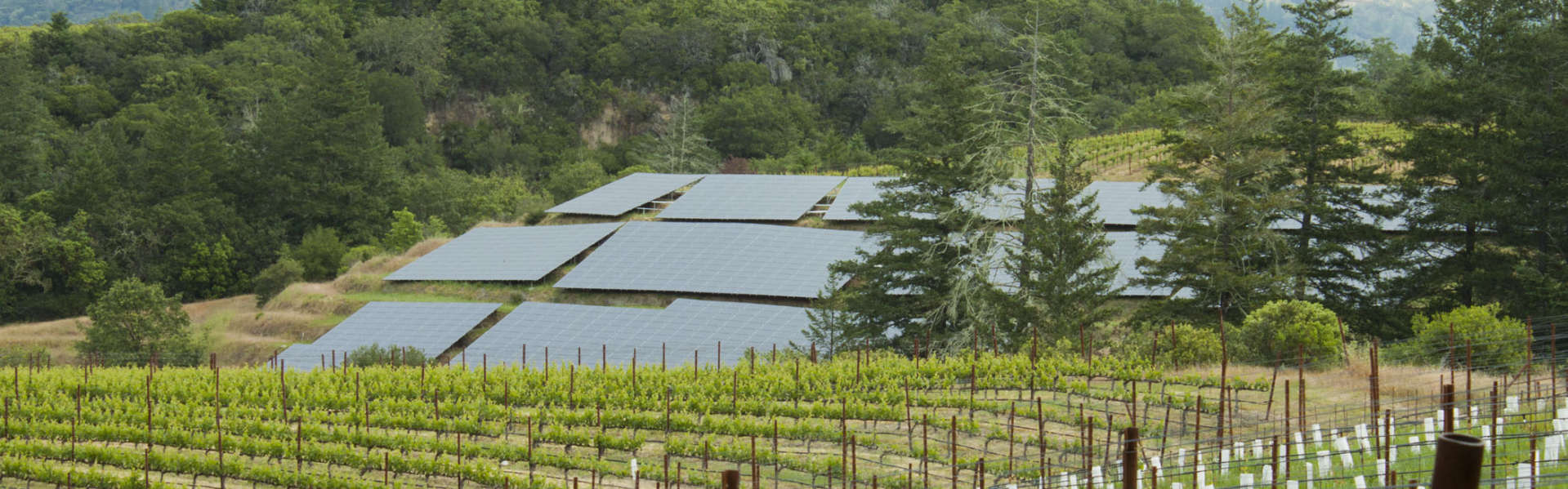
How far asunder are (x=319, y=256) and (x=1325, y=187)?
39.3m

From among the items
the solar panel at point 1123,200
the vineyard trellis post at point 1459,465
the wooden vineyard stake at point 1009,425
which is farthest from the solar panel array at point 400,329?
the vineyard trellis post at point 1459,465

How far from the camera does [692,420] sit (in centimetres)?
1988

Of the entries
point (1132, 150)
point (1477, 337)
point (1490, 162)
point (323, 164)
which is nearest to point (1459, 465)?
point (1477, 337)

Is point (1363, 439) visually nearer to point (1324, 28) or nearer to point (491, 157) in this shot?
point (1324, 28)

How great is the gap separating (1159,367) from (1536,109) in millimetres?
13584

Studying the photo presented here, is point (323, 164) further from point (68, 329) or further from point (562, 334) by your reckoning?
point (562, 334)

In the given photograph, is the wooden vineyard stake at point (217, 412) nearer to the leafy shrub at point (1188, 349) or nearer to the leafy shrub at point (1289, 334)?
the leafy shrub at point (1188, 349)

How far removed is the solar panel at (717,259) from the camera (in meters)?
35.7

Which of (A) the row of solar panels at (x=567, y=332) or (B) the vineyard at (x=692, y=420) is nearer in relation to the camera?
(B) the vineyard at (x=692, y=420)

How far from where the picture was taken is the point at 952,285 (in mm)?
26766

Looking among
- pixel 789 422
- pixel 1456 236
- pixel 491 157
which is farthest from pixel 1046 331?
pixel 491 157

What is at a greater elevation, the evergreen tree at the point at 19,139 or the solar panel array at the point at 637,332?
the evergreen tree at the point at 19,139

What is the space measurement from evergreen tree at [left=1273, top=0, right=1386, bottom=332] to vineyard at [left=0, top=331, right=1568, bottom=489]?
7552mm

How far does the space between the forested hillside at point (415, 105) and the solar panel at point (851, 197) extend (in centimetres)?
394
